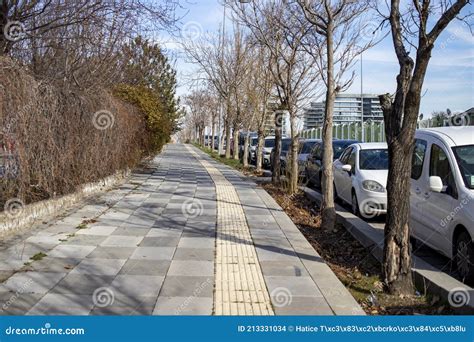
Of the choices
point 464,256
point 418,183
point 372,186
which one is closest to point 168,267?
point 464,256

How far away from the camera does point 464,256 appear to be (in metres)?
5.69

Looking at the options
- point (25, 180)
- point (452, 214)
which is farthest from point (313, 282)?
point (25, 180)

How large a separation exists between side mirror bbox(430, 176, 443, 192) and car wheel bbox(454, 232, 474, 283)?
2.17 feet

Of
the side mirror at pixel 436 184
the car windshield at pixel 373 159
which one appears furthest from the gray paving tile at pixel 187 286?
the car windshield at pixel 373 159

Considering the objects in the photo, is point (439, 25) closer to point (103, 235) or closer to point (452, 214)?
point (452, 214)

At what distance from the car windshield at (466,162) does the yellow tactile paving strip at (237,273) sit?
274cm

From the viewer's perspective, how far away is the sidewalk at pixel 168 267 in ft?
15.5

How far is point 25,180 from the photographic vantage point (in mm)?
7195

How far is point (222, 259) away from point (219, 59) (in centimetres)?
2176

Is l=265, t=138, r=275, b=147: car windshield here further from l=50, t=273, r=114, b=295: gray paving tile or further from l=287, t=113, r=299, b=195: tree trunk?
l=50, t=273, r=114, b=295: gray paving tile

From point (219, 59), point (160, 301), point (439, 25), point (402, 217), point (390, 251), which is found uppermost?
point (219, 59)

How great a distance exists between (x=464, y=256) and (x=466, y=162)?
52.4 inches

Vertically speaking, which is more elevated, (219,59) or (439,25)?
(219,59)

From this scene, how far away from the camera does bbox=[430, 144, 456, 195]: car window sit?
20.6 feet
